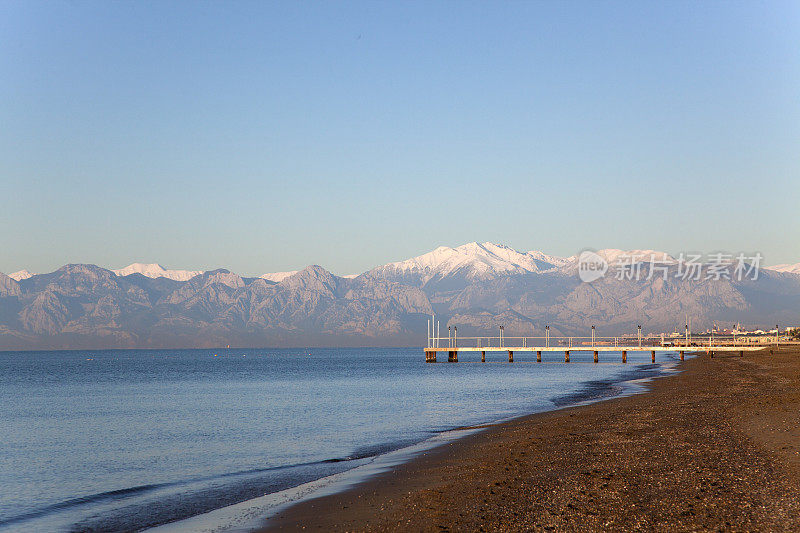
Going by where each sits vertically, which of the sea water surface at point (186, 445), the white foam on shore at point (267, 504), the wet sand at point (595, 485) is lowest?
the sea water surface at point (186, 445)

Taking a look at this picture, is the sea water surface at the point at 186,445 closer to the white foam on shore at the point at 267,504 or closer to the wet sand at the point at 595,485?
the white foam on shore at the point at 267,504

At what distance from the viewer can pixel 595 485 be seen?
17797 millimetres

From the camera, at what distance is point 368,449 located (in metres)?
32.5

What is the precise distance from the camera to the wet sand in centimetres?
1455

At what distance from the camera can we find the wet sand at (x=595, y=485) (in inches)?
573

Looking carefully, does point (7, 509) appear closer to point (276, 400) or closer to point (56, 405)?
point (276, 400)

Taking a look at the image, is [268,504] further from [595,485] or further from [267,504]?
[595,485]

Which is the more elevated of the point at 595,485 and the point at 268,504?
the point at 595,485

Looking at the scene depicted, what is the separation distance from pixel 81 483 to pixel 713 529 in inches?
875

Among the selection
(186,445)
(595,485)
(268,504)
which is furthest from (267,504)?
(186,445)

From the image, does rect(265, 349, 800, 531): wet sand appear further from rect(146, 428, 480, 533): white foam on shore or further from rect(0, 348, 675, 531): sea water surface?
rect(0, 348, 675, 531): sea water surface

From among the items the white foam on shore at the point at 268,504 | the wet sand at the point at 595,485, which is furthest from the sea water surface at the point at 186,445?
the wet sand at the point at 595,485

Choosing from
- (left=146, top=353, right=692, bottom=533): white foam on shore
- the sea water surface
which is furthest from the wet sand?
the sea water surface

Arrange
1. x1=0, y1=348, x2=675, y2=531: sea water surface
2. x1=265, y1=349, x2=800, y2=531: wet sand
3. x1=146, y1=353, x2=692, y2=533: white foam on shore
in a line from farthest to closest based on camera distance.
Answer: x1=0, y1=348, x2=675, y2=531: sea water surface < x1=146, y1=353, x2=692, y2=533: white foam on shore < x1=265, y1=349, x2=800, y2=531: wet sand
